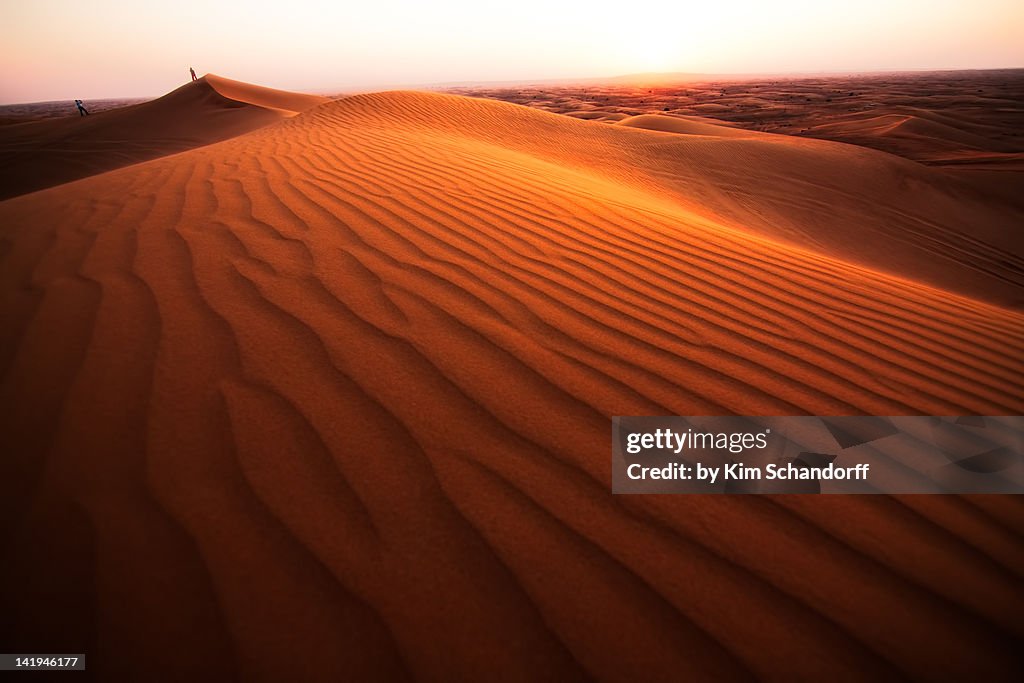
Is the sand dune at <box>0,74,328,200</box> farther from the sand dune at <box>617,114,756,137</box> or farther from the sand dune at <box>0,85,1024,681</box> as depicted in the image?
the sand dune at <box>0,85,1024,681</box>

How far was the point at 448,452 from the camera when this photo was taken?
124 centimetres

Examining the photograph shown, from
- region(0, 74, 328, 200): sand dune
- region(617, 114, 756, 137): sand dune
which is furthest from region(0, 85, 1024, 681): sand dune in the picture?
region(0, 74, 328, 200): sand dune

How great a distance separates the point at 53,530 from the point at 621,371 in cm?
158

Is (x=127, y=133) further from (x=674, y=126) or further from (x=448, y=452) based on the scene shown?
(x=448, y=452)

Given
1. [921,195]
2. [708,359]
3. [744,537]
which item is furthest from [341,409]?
[921,195]

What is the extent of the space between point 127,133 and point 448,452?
68.2 ft

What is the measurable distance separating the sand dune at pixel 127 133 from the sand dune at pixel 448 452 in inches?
504

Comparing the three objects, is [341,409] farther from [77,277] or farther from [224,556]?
[77,277]

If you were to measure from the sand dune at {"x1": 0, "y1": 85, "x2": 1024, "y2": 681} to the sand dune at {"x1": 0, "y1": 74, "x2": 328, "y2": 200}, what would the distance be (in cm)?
1280

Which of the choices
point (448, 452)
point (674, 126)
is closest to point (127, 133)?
point (674, 126)

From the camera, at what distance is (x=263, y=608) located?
0.92m

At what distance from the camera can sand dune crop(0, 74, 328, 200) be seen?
11.7 metres

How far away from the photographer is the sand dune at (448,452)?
0.90 m

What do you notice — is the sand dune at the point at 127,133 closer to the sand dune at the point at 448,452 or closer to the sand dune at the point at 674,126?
the sand dune at the point at 674,126
